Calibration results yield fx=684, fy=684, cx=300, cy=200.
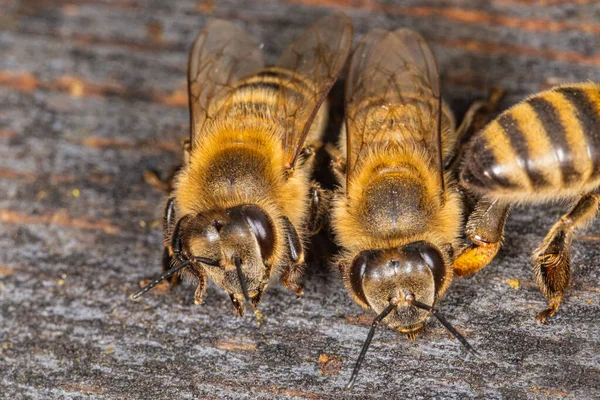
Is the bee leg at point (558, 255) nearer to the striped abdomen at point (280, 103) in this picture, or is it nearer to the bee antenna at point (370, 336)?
the bee antenna at point (370, 336)

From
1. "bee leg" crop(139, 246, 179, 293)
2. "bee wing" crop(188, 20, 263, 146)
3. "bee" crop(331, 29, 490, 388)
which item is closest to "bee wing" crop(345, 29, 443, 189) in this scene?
"bee" crop(331, 29, 490, 388)

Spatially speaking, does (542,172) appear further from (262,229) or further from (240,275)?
(240,275)

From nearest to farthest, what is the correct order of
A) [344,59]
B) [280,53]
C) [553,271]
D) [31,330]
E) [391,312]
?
[391,312] → [553,271] → [31,330] → [344,59] → [280,53]

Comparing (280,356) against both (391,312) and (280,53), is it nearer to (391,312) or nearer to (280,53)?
(391,312)

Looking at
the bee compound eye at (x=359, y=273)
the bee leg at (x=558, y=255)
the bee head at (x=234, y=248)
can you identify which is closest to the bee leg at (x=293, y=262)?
the bee head at (x=234, y=248)

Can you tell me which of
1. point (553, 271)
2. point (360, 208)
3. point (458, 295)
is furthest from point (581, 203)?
point (360, 208)

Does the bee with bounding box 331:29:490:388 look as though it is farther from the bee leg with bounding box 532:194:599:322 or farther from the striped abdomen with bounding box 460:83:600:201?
the bee leg with bounding box 532:194:599:322
